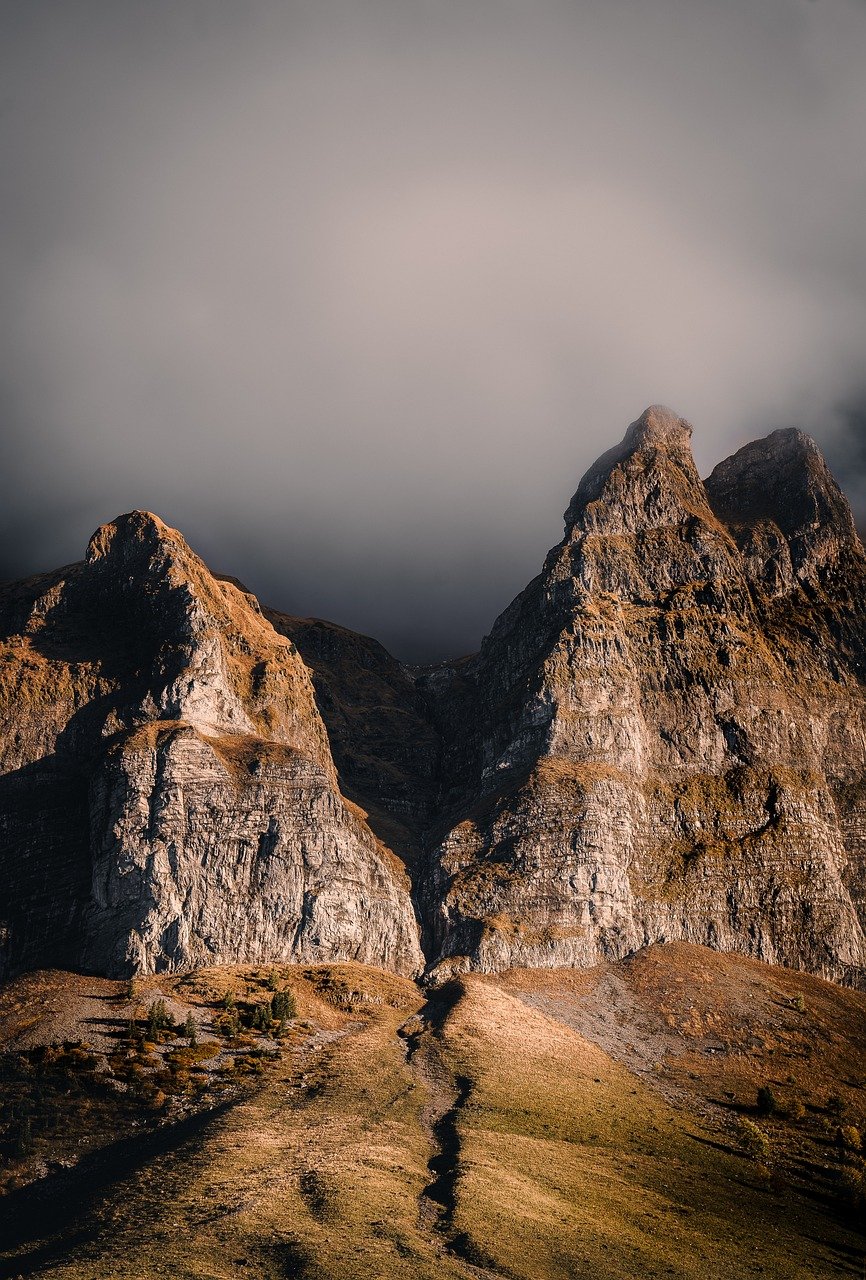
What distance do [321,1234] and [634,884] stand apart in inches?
4951

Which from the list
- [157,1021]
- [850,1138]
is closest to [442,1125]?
[157,1021]

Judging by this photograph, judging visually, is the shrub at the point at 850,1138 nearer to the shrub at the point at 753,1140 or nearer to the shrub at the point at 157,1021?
the shrub at the point at 753,1140

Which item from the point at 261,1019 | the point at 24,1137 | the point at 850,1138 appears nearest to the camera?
the point at 24,1137

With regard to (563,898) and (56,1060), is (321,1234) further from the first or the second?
(563,898)

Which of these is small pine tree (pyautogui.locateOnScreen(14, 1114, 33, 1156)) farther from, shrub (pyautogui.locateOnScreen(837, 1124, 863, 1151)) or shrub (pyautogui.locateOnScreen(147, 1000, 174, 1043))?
shrub (pyautogui.locateOnScreen(837, 1124, 863, 1151))

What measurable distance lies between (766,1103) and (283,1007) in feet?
220

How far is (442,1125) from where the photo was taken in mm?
117438

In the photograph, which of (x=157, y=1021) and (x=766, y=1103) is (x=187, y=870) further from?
(x=766, y=1103)

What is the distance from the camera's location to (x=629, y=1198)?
9975cm

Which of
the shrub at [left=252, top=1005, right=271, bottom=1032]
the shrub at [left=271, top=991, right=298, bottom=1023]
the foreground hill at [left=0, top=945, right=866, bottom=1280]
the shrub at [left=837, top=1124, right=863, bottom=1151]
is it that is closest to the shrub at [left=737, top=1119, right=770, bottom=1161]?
the foreground hill at [left=0, top=945, right=866, bottom=1280]

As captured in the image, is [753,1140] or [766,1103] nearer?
[753,1140]

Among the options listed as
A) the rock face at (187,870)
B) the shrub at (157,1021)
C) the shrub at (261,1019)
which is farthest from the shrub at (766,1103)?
the shrub at (157,1021)

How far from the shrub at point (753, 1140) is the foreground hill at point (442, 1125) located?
303 mm

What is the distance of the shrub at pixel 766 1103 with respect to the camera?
443 ft
